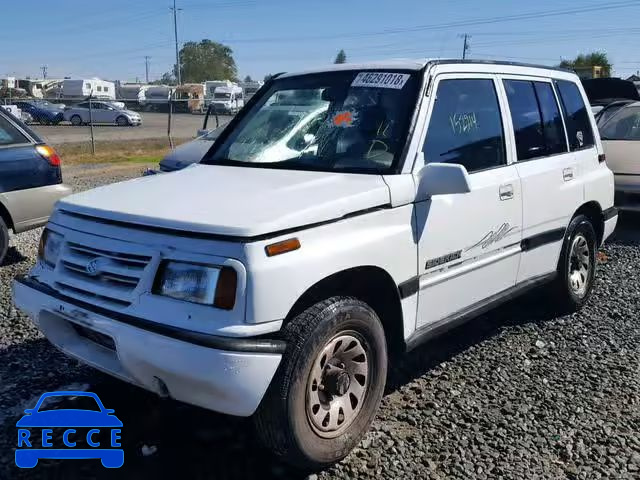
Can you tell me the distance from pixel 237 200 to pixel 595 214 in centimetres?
357

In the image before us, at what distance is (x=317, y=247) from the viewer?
114 inches

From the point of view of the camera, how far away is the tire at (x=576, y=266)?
16.4ft

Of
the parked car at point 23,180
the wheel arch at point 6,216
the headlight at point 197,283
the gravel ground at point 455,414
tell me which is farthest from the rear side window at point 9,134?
the headlight at point 197,283

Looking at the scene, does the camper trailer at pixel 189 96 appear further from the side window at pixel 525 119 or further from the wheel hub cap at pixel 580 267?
the side window at pixel 525 119

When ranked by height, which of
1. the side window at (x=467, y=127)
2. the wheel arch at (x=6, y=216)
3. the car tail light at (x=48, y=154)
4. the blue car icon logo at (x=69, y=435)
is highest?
the side window at (x=467, y=127)

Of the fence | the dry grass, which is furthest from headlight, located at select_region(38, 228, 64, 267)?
the dry grass

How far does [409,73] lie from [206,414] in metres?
2.31

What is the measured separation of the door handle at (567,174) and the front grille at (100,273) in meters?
3.28

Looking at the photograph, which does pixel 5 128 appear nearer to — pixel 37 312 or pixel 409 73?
pixel 37 312

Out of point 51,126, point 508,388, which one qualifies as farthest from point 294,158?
point 51,126

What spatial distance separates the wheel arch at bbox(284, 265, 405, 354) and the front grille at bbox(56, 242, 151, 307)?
2.35 ft

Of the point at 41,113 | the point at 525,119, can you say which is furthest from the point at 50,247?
the point at 41,113

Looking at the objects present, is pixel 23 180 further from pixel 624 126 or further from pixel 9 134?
pixel 624 126

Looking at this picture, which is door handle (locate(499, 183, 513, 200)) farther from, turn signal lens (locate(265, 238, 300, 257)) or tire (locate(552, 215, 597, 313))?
turn signal lens (locate(265, 238, 300, 257))
